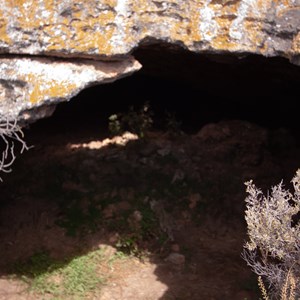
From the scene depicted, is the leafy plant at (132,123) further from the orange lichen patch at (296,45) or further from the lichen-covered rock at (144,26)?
the orange lichen patch at (296,45)

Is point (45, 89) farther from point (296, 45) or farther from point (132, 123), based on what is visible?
point (132, 123)

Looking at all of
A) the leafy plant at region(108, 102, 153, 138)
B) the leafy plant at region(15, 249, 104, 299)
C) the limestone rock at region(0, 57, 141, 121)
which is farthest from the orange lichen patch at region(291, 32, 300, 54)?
the leafy plant at region(108, 102, 153, 138)

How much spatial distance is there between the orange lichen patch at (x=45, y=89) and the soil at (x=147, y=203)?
1727mm

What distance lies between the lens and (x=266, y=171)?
21.5 ft

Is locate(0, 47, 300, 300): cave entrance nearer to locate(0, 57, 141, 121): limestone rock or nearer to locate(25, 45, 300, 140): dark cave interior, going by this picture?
locate(25, 45, 300, 140): dark cave interior

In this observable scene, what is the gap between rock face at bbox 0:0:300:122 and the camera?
4.09 m

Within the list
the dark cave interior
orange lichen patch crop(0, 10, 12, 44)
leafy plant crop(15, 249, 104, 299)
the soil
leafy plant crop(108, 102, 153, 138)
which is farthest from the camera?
leafy plant crop(108, 102, 153, 138)

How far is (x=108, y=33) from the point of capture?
4.17m

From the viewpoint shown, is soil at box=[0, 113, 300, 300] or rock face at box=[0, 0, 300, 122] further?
soil at box=[0, 113, 300, 300]

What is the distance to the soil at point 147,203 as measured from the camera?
16.7 ft

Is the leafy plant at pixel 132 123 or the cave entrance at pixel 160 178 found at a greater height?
the leafy plant at pixel 132 123

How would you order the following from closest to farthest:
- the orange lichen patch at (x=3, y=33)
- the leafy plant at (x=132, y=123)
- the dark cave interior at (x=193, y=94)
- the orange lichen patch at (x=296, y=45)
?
the orange lichen patch at (x=3, y=33) < the orange lichen patch at (x=296, y=45) < the dark cave interior at (x=193, y=94) < the leafy plant at (x=132, y=123)

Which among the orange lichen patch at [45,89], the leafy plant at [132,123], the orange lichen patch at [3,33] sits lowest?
the leafy plant at [132,123]

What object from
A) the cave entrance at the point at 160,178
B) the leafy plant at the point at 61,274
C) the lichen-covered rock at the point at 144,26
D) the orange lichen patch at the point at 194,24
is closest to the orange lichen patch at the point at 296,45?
the lichen-covered rock at the point at 144,26
